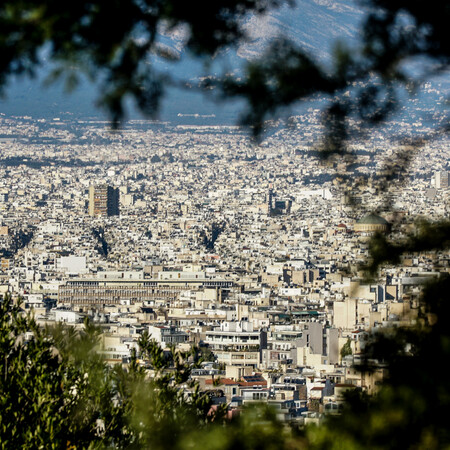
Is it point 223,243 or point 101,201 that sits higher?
point 101,201

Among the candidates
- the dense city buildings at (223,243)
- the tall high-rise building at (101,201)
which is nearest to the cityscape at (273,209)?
the dense city buildings at (223,243)

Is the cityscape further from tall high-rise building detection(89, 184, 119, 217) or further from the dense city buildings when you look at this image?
tall high-rise building detection(89, 184, 119, 217)

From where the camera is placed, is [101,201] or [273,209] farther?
[101,201]

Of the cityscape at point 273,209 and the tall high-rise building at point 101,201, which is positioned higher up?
the tall high-rise building at point 101,201

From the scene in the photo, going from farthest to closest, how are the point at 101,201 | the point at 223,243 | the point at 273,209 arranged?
the point at 101,201 → the point at 223,243 → the point at 273,209

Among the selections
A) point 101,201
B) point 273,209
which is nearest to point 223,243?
point 101,201

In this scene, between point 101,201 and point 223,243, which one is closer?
point 223,243

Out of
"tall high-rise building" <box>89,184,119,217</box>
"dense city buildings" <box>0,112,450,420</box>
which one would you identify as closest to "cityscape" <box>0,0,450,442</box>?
"dense city buildings" <box>0,112,450,420</box>

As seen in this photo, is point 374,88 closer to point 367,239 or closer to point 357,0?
point 357,0

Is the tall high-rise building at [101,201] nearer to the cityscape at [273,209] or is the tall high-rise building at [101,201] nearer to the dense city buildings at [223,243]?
the dense city buildings at [223,243]

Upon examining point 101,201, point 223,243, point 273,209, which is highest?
point 101,201

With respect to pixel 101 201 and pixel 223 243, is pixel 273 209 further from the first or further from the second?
pixel 101 201

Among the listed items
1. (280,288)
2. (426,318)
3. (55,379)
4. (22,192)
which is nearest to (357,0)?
(426,318)

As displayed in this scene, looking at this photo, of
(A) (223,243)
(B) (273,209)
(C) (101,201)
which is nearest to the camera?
(B) (273,209)
